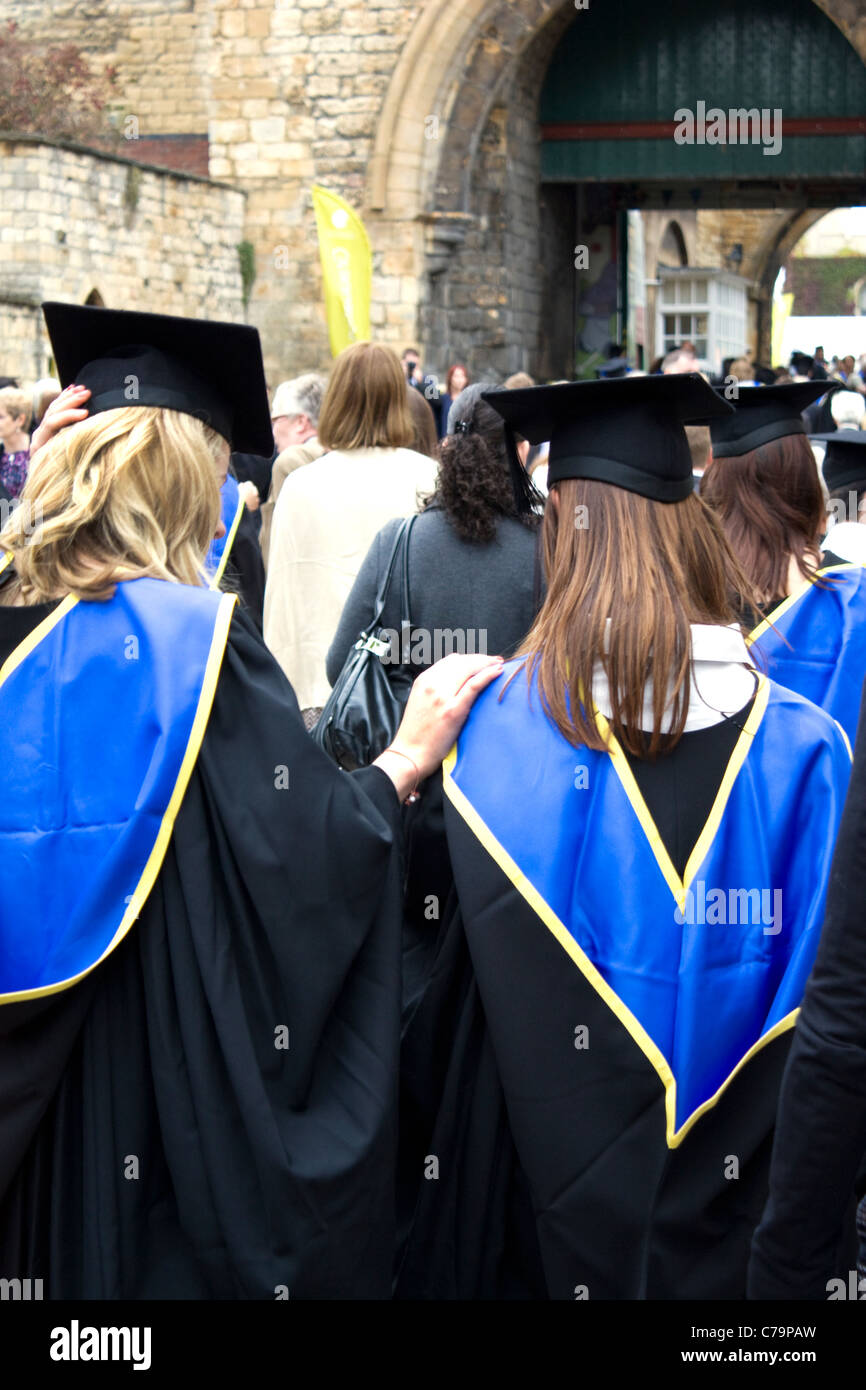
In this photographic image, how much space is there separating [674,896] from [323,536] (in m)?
2.93

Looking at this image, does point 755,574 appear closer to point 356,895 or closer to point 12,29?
point 356,895

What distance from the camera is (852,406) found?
27.7 feet

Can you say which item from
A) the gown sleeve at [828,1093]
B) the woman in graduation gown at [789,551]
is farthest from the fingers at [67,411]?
the woman in graduation gown at [789,551]

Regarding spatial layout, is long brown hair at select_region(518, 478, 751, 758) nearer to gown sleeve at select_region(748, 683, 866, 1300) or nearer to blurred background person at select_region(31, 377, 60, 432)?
gown sleeve at select_region(748, 683, 866, 1300)

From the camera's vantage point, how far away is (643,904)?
2.24 metres

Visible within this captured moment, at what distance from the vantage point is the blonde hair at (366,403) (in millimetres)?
4770

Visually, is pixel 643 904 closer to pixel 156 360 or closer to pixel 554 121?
pixel 156 360

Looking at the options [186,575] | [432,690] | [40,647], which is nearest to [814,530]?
[432,690]

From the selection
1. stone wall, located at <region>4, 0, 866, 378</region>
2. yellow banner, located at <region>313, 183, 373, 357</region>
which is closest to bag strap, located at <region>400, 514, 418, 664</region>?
yellow banner, located at <region>313, 183, 373, 357</region>

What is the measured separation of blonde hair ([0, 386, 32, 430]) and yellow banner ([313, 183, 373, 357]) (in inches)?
322

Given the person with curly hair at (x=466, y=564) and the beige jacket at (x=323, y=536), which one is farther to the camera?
the beige jacket at (x=323, y=536)

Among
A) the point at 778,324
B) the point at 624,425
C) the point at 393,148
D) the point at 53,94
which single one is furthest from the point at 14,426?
the point at 778,324

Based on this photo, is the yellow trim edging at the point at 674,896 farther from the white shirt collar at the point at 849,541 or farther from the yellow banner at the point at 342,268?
the yellow banner at the point at 342,268

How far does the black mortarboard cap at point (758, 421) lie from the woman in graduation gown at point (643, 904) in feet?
4.76
